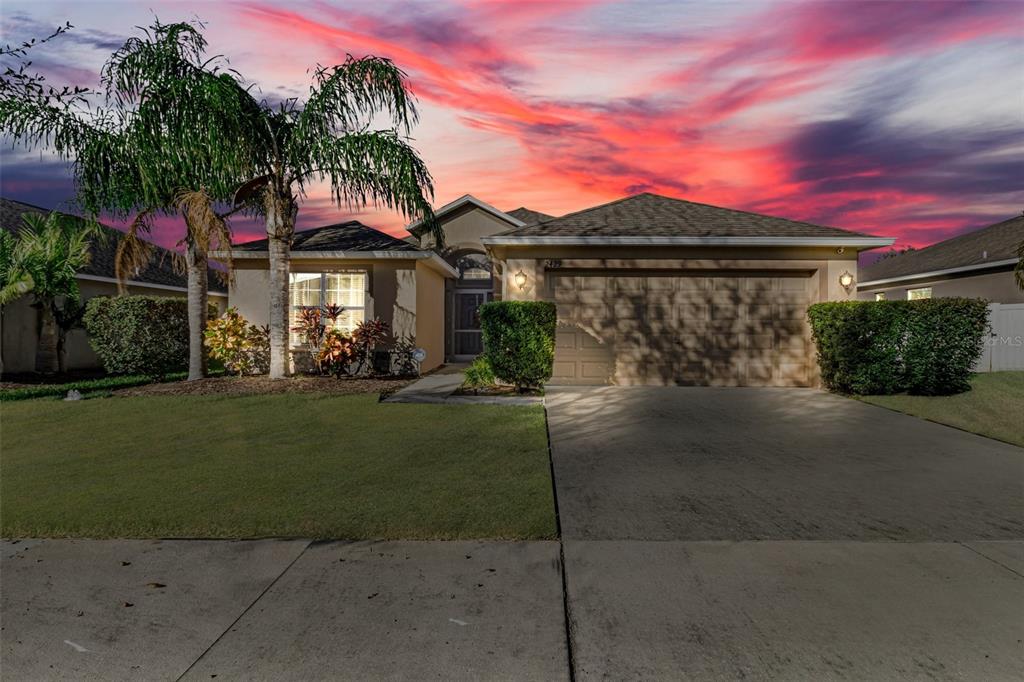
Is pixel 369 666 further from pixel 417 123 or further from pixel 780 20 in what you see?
pixel 417 123

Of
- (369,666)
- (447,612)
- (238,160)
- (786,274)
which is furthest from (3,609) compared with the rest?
(786,274)

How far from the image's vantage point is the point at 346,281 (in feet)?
46.2

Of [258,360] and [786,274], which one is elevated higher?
[786,274]

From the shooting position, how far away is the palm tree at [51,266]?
42.0ft

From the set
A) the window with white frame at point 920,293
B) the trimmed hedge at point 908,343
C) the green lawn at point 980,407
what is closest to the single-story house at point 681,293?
the trimmed hedge at point 908,343

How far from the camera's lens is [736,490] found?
501 centimetres

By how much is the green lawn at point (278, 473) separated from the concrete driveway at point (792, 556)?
65 cm

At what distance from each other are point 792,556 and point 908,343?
8569 mm

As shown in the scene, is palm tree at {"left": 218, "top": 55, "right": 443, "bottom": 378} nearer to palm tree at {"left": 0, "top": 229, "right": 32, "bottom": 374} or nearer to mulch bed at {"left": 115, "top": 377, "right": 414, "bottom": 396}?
mulch bed at {"left": 115, "top": 377, "right": 414, "bottom": 396}

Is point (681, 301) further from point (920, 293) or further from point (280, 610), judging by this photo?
point (920, 293)

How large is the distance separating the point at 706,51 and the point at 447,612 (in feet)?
27.9

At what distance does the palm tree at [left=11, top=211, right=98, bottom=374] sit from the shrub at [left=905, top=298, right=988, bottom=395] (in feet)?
56.7

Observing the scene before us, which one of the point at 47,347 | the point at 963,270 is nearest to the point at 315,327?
the point at 47,347

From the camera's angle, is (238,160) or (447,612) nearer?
(447,612)
